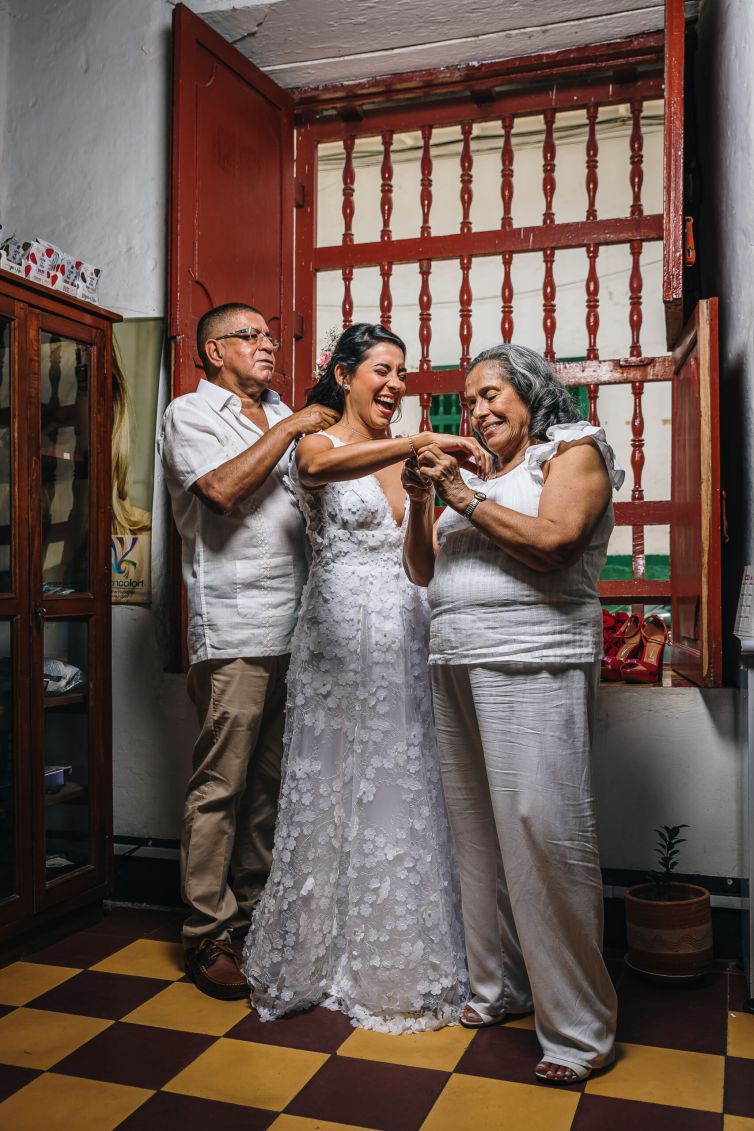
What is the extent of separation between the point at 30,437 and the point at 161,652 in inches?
36.6

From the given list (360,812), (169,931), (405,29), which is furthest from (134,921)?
(405,29)

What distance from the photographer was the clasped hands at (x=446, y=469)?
2246 millimetres

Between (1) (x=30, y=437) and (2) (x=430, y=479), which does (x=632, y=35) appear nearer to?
(2) (x=430, y=479)

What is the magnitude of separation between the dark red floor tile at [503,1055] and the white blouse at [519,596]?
0.92 m

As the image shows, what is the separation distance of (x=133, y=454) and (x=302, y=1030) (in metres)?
2.03

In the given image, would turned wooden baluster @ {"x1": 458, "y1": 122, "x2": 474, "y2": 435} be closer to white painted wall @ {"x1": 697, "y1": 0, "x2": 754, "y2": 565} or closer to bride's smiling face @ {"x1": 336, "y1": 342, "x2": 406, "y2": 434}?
white painted wall @ {"x1": 697, "y1": 0, "x2": 754, "y2": 565}

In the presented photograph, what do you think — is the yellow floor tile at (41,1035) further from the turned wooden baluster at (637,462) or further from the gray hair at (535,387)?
the turned wooden baluster at (637,462)

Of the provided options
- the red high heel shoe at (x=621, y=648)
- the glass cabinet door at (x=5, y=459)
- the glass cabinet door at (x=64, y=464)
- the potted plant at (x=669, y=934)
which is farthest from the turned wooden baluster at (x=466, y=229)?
the potted plant at (x=669, y=934)

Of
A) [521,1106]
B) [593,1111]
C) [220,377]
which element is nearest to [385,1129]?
[521,1106]

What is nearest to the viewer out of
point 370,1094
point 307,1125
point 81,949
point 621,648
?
point 307,1125

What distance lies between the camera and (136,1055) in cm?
232

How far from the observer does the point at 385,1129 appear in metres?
1.97

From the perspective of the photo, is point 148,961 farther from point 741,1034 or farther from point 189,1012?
point 741,1034

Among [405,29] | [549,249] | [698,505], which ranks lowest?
[698,505]
